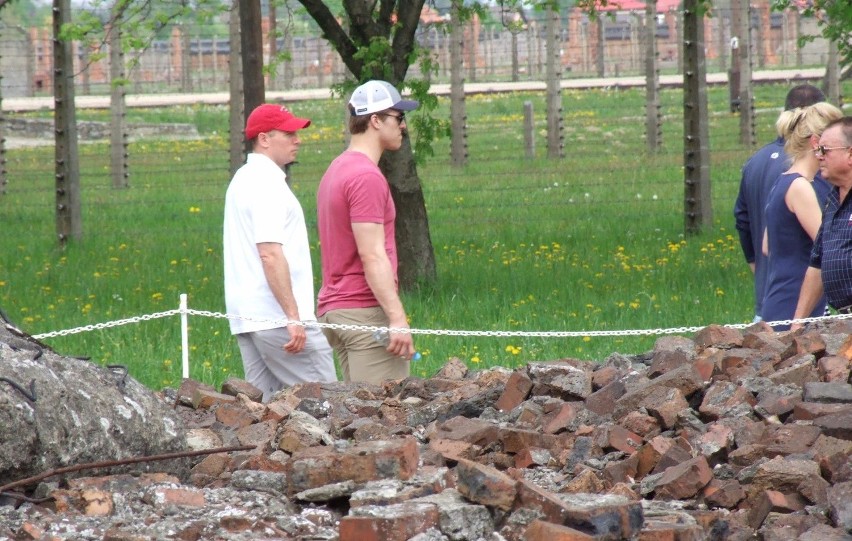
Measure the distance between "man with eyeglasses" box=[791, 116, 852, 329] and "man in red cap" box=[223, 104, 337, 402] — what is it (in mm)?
2505

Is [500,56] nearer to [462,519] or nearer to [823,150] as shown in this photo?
[823,150]

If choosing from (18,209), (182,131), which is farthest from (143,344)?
(182,131)

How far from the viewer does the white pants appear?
666 centimetres

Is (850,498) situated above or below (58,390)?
below

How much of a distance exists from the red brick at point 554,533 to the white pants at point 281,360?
295 centimetres

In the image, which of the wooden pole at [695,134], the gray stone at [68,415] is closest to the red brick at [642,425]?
the gray stone at [68,415]

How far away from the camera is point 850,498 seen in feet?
13.9

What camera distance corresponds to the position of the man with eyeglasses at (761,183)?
7.14 metres

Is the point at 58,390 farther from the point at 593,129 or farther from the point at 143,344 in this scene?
the point at 593,129

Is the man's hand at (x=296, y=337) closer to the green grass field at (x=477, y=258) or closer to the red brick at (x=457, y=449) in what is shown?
the red brick at (x=457, y=449)

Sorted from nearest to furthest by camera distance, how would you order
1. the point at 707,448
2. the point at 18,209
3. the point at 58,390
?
the point at 58,390 < the point at 707,448 < the point at 18,209

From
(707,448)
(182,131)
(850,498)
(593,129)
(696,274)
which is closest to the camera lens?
(850,498)

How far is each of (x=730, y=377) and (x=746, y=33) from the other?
51.6ft

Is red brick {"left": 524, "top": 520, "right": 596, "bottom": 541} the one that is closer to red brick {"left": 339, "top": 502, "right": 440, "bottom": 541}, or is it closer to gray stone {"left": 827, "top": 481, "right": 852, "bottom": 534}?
red brick {"left": 339, "top": 502, "right": 440, "bottom": 541}
